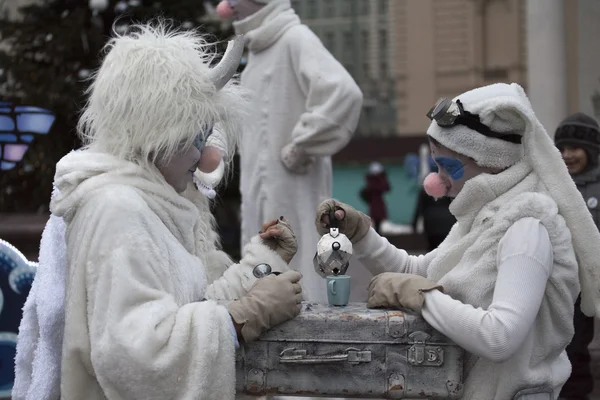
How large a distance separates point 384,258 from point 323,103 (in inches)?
82.8

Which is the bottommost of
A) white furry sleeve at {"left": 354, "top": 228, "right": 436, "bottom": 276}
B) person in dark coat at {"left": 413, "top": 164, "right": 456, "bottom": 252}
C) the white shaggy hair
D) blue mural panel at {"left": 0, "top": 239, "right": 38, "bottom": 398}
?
person in dark coat at {"left": 413, "top": 164, "right": 456, "bottom": 252}

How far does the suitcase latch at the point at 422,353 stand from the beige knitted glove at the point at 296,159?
279 cm

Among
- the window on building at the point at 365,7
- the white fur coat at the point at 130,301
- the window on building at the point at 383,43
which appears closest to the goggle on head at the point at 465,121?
the white fur coat at the point at 130,301

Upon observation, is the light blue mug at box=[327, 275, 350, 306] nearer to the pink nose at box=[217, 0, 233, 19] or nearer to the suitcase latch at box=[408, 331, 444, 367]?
the suitcase latch at box=[408, 331, 444, 367]

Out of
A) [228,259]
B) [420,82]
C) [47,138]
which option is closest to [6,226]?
[47,138]

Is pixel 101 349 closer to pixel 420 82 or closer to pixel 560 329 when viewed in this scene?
pixel 560 329

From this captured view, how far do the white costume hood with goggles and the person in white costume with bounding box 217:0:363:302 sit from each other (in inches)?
95.9

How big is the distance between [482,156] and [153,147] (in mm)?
944

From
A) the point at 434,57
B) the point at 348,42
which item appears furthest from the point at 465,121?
the point at 348,42

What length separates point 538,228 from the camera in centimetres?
306

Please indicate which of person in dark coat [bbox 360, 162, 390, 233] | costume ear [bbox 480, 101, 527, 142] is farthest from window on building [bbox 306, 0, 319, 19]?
costume ear [bbox 480, 101, 527, 142]

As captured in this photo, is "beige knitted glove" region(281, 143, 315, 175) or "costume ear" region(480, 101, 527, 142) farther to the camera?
"beige knitted glove" region(281, 143, 315, 175)

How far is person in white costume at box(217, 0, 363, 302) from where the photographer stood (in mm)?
5676

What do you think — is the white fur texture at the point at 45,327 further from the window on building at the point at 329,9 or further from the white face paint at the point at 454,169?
the window on building at the point at 329,9
